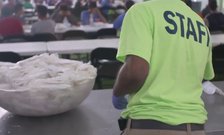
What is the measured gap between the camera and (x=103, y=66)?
3621 millimetres

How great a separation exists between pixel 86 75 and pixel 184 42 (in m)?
0.50

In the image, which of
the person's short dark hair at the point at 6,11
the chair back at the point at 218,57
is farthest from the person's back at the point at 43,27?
the chair back at the point at 218,57

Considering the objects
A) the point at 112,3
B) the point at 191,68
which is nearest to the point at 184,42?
the point at 191,68

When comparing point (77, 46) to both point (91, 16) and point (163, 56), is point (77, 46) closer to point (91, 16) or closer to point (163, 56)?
point (91, 16)

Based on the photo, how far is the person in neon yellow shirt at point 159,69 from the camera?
3.44 ft

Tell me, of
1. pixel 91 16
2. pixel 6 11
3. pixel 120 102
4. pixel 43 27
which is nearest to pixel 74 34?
pixel 43 27

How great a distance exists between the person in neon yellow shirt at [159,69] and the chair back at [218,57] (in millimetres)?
2615

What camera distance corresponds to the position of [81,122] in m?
1.40

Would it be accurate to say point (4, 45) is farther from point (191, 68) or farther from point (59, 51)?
point (191, 68)

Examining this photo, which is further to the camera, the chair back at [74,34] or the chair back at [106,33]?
the chair back at [106,33]

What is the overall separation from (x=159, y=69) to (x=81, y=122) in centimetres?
A: 46

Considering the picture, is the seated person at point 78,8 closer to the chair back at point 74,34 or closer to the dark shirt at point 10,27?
the dark shirt at point 10,27

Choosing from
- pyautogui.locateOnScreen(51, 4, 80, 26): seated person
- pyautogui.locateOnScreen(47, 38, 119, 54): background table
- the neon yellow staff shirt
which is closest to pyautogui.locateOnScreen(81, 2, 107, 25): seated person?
pyautogui.locateOnScreen(51, 4, 80, 26): seated person

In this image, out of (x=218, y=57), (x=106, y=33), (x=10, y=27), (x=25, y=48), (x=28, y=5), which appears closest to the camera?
(x=25, y=48)
